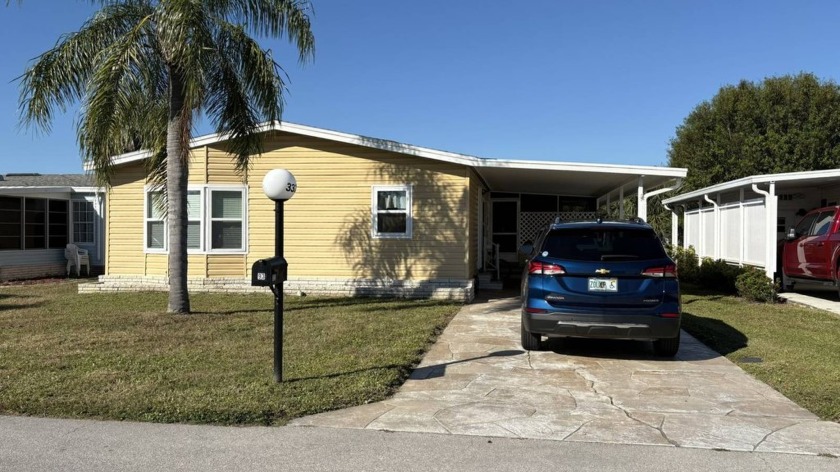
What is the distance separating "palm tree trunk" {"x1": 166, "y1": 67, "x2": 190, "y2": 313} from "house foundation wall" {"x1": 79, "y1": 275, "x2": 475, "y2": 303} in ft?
10.3

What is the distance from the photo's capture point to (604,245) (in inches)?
266

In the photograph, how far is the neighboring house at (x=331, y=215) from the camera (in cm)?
1272

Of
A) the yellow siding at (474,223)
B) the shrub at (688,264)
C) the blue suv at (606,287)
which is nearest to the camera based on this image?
the blue suv at (606,287)

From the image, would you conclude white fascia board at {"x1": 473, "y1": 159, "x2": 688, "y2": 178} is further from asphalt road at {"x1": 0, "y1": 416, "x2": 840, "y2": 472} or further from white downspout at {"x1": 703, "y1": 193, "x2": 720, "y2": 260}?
asphalt road at {"x1": 0, "y1": 416, "x2": 840, "y2": 472}

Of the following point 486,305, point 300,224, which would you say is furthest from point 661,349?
point 300,224

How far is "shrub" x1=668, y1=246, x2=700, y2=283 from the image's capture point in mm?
16516

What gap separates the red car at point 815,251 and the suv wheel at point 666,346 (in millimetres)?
5975

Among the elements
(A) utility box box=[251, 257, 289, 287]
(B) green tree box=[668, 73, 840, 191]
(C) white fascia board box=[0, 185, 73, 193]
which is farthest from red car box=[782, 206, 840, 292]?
(C) white fascia board box=[0, 185, 73, 193]

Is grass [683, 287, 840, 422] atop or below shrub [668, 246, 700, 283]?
below

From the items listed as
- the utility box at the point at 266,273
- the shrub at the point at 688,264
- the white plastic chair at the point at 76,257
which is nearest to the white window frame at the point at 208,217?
the white plastic chair at the point at 76,257

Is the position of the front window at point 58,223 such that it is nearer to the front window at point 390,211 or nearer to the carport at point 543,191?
the front window at point 390,211

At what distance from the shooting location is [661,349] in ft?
23.6

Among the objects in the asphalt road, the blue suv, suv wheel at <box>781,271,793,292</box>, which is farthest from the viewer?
suv wheel at <box>781,271,793,292</box>

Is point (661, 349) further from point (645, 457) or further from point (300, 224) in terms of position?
point (300, 224)
